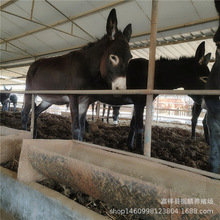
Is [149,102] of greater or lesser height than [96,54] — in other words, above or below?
below

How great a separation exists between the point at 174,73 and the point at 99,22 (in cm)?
365

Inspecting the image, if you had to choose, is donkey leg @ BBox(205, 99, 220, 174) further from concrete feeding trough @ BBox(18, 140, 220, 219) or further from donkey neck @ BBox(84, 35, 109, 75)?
donkey neck @ BBox(84, 35, 109, 75)

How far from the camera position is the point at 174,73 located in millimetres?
3160

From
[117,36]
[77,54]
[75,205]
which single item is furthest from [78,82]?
[75,205]

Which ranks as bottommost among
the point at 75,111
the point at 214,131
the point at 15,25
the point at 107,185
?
the point at 107,185

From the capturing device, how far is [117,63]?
2.56 m

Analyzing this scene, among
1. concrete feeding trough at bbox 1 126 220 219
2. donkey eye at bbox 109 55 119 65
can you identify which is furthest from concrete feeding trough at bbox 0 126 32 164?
donkey eye at bbox 109 55 119 65

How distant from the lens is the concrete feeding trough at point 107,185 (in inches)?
33.1

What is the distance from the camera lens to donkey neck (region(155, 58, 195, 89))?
3160 mm

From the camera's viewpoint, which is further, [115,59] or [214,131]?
[115,59]

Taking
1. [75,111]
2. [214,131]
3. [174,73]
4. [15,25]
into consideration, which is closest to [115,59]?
[75,111]

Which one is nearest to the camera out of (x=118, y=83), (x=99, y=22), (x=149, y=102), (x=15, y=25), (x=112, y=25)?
(x=149, y=102)

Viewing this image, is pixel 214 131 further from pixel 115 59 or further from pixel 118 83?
pixel 115 59

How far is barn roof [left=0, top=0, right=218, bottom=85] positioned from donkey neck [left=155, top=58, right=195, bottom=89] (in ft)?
6.25
